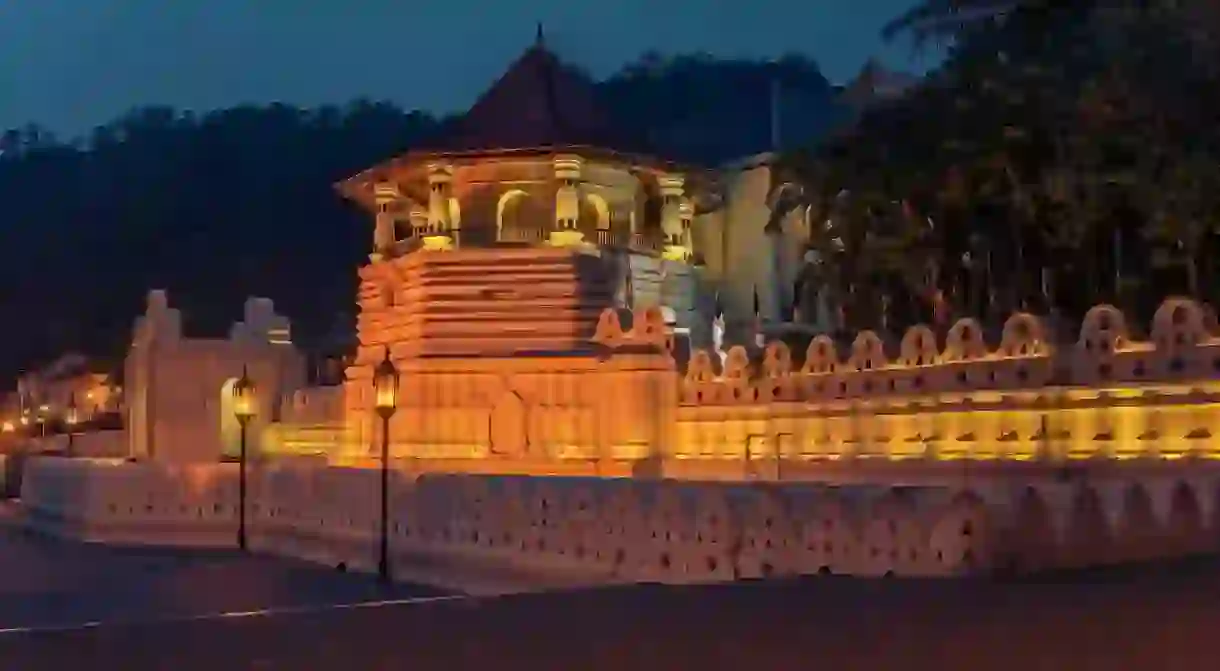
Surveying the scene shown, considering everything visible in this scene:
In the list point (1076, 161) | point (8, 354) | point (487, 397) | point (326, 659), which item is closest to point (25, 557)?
point (487, 397)

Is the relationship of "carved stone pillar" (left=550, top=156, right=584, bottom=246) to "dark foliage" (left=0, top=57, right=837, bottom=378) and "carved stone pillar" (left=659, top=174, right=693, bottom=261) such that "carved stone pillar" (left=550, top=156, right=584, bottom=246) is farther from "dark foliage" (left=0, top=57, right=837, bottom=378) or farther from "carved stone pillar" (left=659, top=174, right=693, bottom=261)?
"dark foliage" (left=0, top=57, right=837, bottom=378)

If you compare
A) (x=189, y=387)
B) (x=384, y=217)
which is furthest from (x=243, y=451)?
(x=189, y=387)

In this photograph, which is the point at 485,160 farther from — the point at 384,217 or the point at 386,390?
the point at 386,390

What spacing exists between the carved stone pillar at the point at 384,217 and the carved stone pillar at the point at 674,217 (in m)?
4.59

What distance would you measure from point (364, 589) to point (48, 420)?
35471 mm

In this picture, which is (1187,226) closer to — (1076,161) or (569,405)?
(1076,161)

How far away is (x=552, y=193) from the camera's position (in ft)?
81.4

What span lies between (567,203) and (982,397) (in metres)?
10.9

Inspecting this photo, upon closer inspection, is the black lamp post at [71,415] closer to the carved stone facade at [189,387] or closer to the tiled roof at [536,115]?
the carved stone facade at [189,387]

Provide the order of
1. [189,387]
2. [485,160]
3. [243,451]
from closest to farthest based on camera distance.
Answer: [243,451] < [485,160] < [189,387]

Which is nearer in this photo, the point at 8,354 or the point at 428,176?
the point at 428,176

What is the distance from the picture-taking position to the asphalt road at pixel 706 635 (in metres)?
5.79

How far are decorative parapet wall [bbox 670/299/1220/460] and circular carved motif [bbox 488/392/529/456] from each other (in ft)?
8.95

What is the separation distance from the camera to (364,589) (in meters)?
15.7
